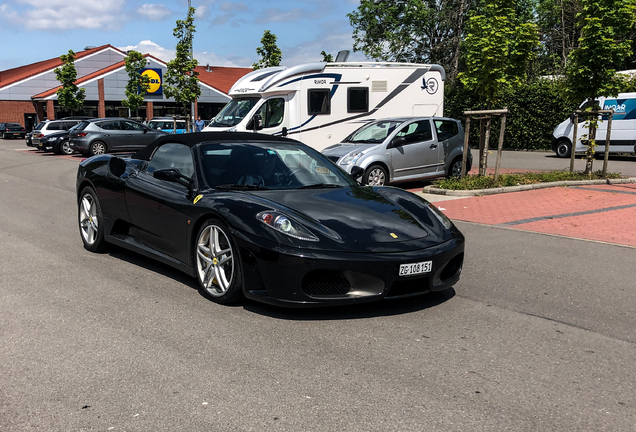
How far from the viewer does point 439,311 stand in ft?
15.7

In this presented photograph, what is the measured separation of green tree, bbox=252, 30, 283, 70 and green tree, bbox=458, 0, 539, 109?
940 inches

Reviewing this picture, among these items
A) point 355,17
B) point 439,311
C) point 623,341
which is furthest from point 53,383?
point 355,17

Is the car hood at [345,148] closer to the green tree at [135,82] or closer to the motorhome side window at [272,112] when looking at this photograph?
the motorhome side window at [272,112]

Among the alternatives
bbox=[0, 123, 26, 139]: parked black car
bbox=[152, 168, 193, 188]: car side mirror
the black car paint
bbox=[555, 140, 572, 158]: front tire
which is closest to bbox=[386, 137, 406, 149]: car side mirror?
the black car paint

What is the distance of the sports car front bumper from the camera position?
434cm

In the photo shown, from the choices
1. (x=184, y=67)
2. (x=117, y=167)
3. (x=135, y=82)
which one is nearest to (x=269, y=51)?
(x=184, y=67)

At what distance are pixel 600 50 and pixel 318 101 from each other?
710 centimetres

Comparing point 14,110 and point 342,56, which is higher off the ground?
point 342,56

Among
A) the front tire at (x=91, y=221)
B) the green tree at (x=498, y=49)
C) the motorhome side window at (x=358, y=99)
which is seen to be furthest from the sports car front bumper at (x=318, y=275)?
the motorhome side window at (x=358, y=99)

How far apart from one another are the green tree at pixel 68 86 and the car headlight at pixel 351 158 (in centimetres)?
4365

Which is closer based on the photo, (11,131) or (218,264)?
(218,264)

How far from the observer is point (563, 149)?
78.0 ft

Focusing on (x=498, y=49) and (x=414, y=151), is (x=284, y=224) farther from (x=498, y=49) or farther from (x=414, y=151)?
(x=498, y=49)

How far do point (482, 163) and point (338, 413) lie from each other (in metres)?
11.8
